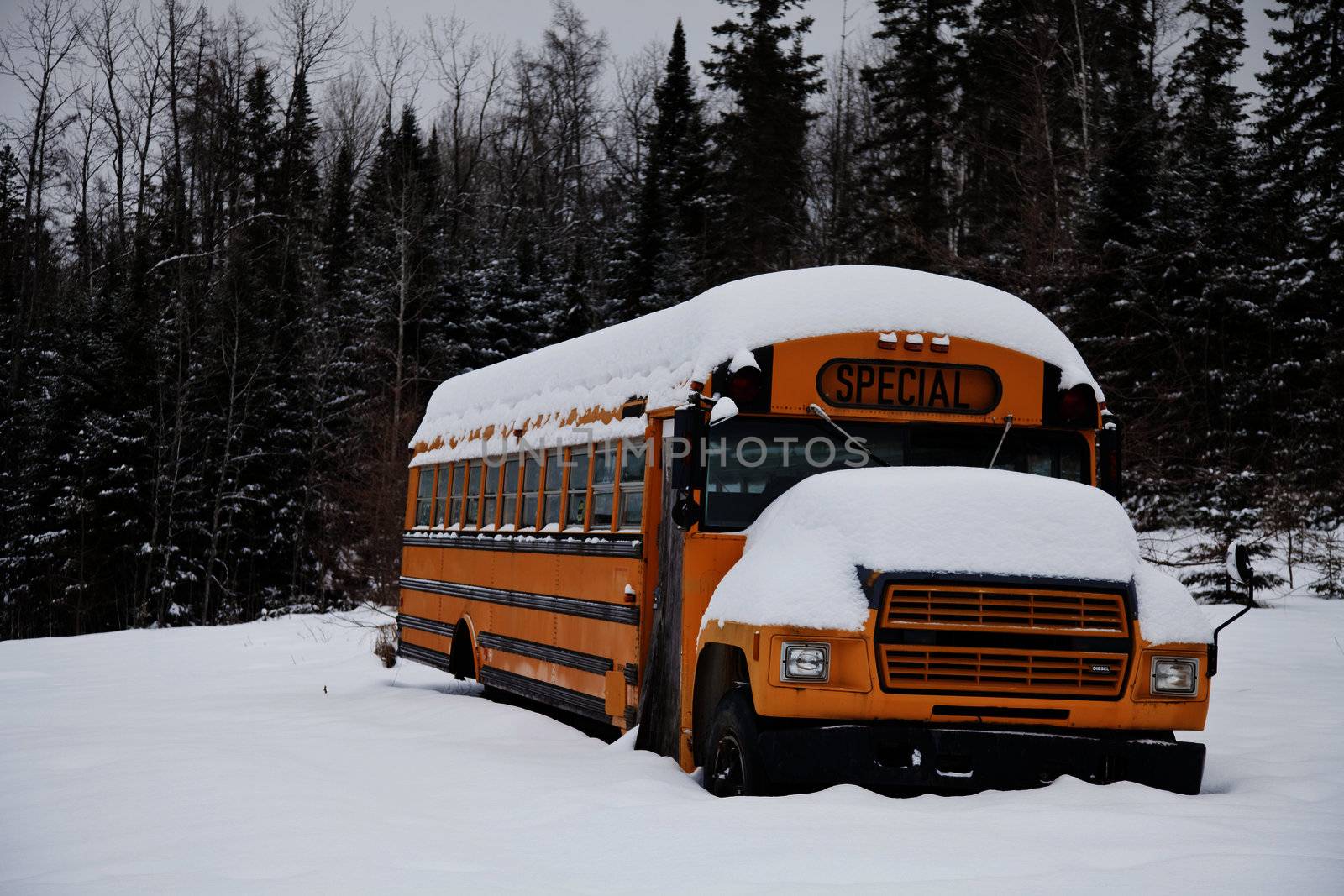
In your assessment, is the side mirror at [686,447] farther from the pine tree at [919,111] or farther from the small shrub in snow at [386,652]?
the pine tree at [919,111]

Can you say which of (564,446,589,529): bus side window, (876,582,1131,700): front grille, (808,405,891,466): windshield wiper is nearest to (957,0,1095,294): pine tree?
(564,446,589,529): bus side window

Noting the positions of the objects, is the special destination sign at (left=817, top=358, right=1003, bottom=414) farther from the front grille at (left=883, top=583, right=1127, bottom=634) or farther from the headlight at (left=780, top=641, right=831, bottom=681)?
the headlight at (left=780, top=641, right=831, bottom=681)

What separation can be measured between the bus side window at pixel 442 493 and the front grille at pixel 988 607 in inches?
291

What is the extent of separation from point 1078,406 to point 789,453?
4.99 ft

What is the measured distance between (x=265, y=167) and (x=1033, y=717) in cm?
4155

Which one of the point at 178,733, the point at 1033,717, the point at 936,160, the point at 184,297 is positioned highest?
the point at 936,160

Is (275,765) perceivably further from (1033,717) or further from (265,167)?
(265,167)

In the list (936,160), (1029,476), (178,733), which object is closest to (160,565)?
(936,160)

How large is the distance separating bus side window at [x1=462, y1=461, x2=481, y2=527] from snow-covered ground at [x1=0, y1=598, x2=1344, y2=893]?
257 centimetres

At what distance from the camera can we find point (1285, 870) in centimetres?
445

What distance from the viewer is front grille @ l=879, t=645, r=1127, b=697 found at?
5637mm

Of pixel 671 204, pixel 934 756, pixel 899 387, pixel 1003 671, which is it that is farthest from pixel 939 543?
pixel 671 204

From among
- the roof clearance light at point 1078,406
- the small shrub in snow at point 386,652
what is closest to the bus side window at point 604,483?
the roof clearance light at point 1078,406

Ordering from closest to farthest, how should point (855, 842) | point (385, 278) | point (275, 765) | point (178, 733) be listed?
point (855, 842) < point (275, 765) < point (178, 733) < point (385, 278)
